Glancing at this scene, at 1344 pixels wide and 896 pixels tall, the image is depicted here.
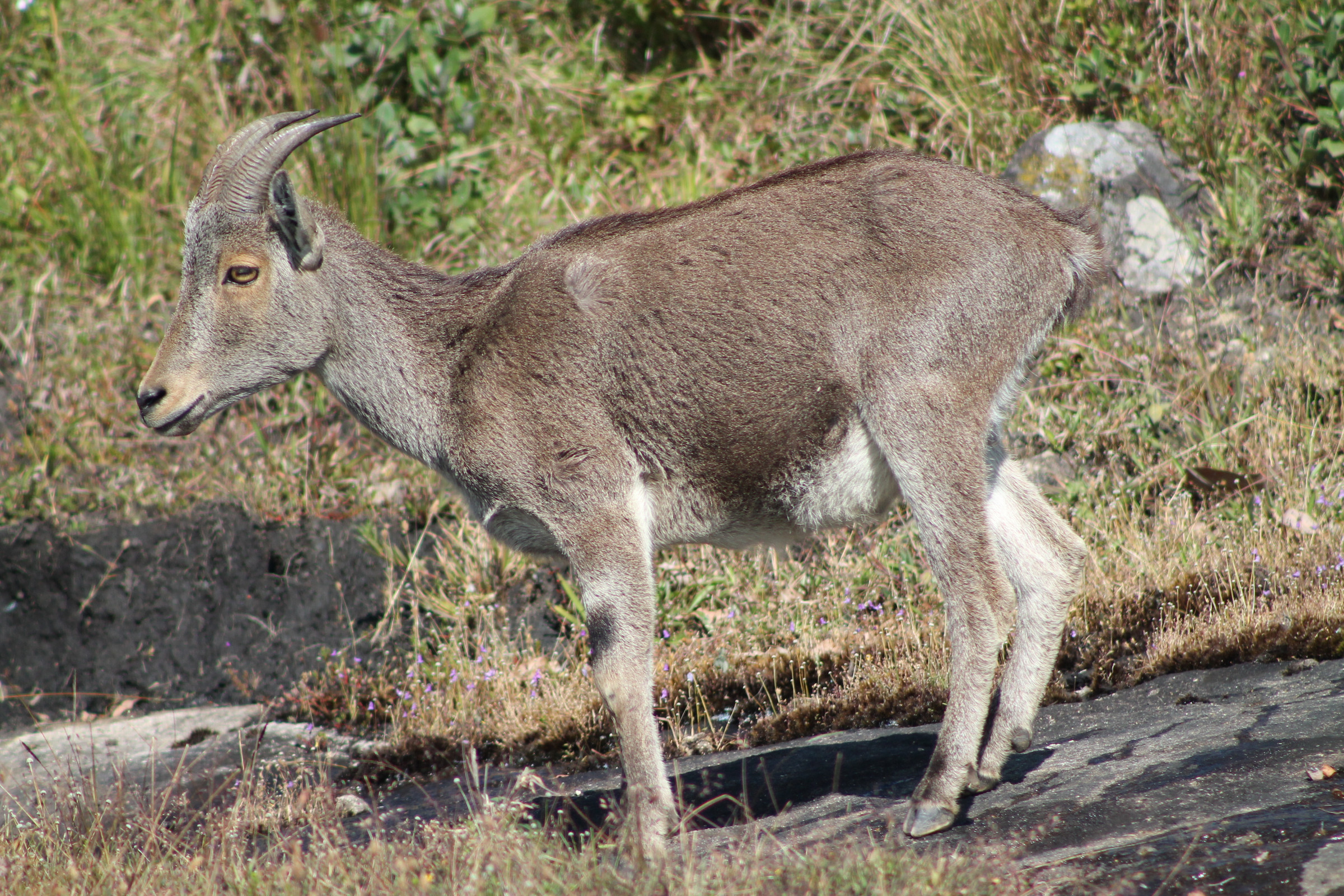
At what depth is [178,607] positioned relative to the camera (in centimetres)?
770

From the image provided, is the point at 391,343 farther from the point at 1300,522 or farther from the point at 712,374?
the point at 1300,522

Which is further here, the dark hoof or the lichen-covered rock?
the lichen-covered rock

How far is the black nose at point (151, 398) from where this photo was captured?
189 inches

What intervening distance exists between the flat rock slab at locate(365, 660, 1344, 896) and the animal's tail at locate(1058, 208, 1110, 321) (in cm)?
170

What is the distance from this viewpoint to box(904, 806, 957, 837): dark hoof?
429 cm

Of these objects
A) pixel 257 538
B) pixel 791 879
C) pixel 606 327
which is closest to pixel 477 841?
pixel 791 879

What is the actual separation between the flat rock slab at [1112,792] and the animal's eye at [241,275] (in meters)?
2.19

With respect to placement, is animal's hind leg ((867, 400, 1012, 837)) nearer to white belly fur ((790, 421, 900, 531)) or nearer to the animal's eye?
white belly fur ((790, 421, 900, 531))

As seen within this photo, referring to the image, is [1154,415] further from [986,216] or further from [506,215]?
[506,215]

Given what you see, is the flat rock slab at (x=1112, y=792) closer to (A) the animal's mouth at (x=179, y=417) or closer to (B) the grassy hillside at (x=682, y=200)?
(B) the grassy hillside at (x=682, y=200)

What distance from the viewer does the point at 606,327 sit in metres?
4.77

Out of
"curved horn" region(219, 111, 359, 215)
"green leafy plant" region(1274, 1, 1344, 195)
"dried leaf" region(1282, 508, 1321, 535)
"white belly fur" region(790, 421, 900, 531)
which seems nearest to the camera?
"white belly fur" region(790, 421, 900, 531)

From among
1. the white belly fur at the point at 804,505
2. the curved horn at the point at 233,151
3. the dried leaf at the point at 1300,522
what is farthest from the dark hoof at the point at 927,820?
the curved horn at the point at 233,151

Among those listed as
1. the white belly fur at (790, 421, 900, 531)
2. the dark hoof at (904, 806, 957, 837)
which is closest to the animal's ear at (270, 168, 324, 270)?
the white belly fur at (790, 421, 900, 531)
